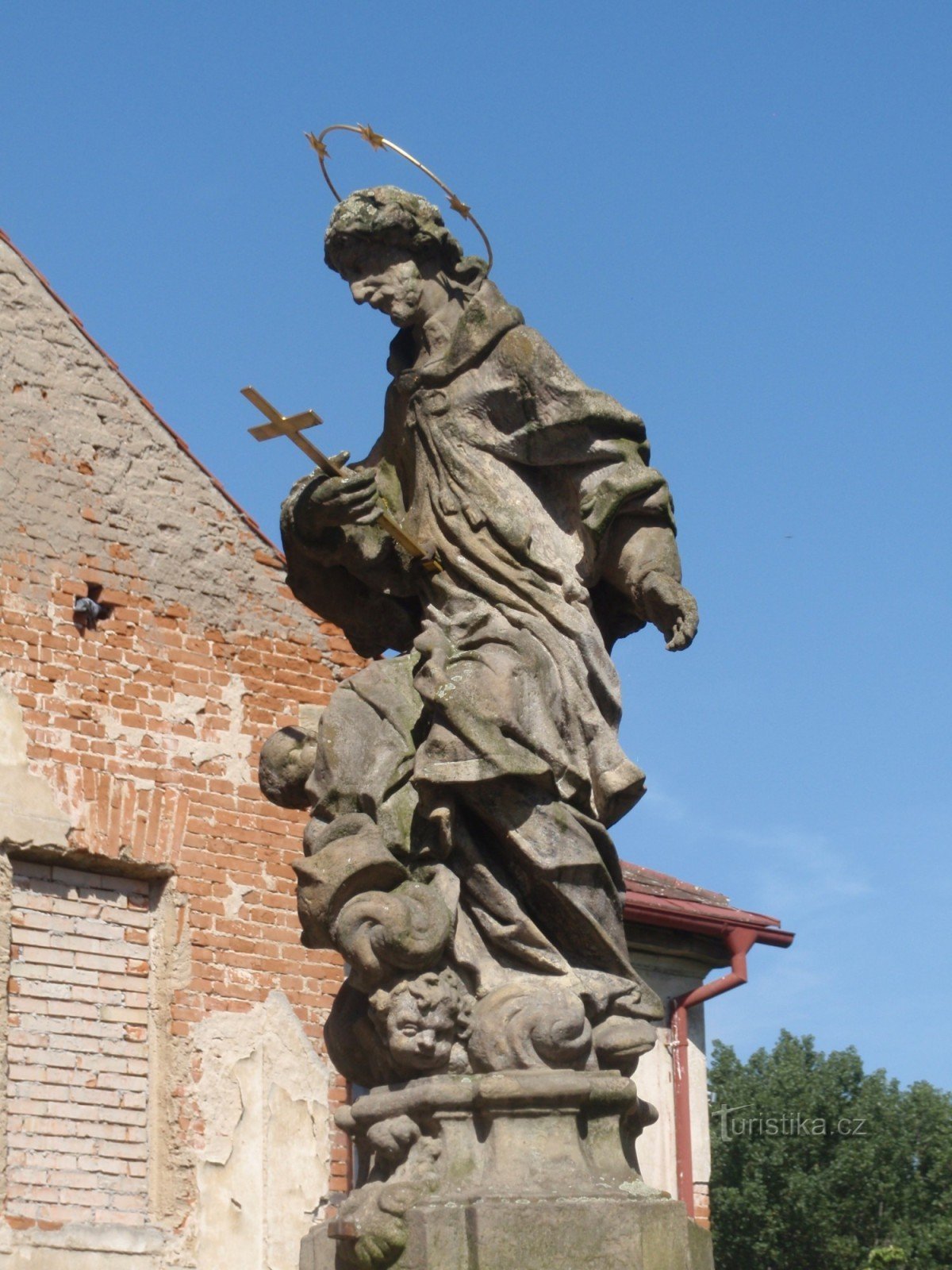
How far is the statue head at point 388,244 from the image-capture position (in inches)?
248

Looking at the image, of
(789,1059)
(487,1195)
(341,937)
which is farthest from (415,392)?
(789,1059)

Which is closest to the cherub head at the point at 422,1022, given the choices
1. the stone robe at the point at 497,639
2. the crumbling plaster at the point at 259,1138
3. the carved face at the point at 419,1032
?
the carved face at the point at 419,1032

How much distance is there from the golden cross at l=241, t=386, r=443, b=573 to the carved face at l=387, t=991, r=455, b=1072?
130 centimetres

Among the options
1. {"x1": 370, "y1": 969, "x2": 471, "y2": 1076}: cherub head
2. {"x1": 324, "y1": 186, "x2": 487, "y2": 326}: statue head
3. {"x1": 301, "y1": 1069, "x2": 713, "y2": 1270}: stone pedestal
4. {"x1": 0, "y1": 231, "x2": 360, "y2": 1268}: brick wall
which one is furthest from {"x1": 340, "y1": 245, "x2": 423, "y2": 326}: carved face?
{"x1": 0, "y1": 231, "x2": 360, "y2": 1268}: brick wall

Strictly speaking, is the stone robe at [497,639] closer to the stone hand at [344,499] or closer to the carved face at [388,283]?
the stone hand at [344,499]

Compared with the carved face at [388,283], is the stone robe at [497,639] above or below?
below

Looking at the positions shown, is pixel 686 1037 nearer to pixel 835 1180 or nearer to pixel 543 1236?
Answer: pixel 543 1236

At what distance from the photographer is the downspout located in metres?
14.3

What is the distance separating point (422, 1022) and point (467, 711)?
0.83m

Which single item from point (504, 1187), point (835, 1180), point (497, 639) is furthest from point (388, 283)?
point (835, 1180)

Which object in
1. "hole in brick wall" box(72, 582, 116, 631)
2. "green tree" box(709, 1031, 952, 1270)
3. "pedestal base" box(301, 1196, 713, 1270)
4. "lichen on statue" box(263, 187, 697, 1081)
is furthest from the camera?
"green tree" box(709, 1031, 952, 1270)

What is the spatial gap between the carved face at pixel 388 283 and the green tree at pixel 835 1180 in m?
28.2

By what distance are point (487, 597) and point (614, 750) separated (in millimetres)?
554

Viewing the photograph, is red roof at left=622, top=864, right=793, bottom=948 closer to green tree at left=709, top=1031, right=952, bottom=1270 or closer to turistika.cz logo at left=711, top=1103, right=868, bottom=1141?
green tree at left=709, top=1031, right=952, bottom=1270
